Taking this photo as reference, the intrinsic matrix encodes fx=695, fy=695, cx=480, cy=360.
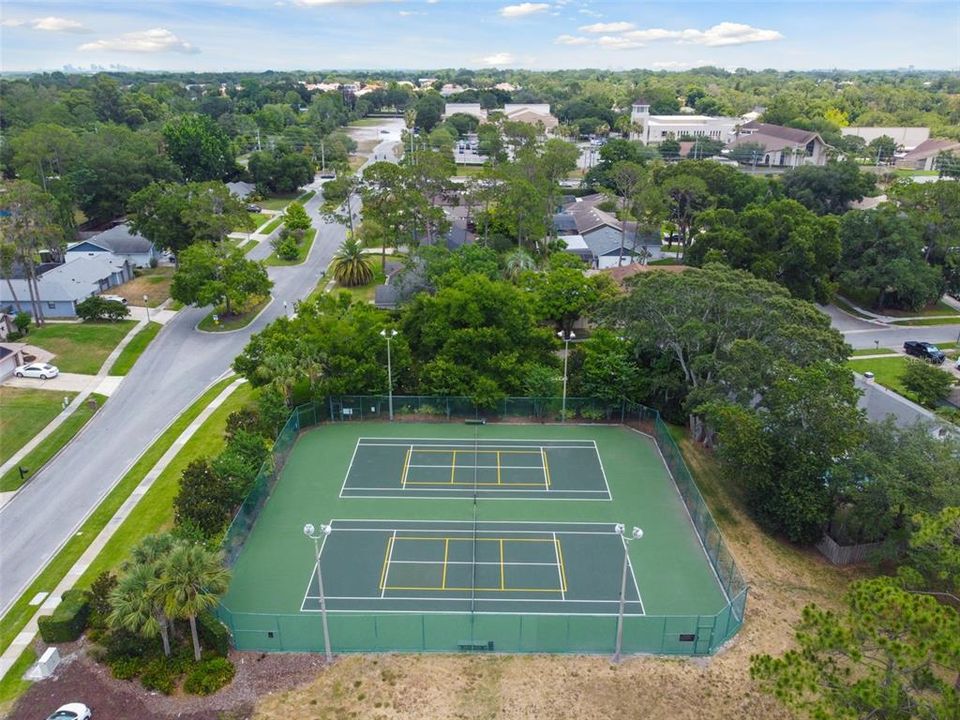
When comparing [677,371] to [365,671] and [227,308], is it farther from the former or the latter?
[227,308]

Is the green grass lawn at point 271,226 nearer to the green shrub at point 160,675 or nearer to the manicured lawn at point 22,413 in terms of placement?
the manicured lawn at point 22,413

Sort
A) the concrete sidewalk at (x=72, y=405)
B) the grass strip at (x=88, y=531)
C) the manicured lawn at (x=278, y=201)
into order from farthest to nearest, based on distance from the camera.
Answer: the manicured lawn at (x=278, y=201) → the concrete sidewalk at (x=72, y=405) → the grass strip at (x=88, y=531)

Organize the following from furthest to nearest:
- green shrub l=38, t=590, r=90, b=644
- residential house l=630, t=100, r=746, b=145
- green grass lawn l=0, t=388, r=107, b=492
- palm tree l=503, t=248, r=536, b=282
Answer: residential house l=630, t=100, r=746, b=145, palm tree l=503, t=248, r=536, b=282, green grass lawn l=0, t=388, r=107, b=492, green shrub l=38, t=590, r=90, b=644

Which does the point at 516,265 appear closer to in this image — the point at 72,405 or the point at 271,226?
the point at 72,405

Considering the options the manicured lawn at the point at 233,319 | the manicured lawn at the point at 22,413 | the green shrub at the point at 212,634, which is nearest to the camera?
the green shrub at the point at 212,634

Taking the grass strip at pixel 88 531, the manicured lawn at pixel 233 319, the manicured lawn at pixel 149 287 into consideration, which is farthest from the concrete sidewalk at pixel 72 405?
the manicured lawn at pixel 149 287

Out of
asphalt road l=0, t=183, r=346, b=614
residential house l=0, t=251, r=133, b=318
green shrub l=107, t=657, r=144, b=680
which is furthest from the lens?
residential house l=0, t=251, r=133, b=318

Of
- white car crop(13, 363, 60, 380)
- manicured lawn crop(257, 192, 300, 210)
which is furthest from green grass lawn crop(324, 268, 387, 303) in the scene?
manicured lawn crop(257, 192, 300, 210)

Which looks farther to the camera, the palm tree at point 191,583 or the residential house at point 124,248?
the residential house at point 124,248

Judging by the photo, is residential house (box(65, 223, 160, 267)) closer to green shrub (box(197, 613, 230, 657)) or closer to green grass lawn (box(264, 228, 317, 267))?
green grass lawn (box(264, 228, 317, 267))
